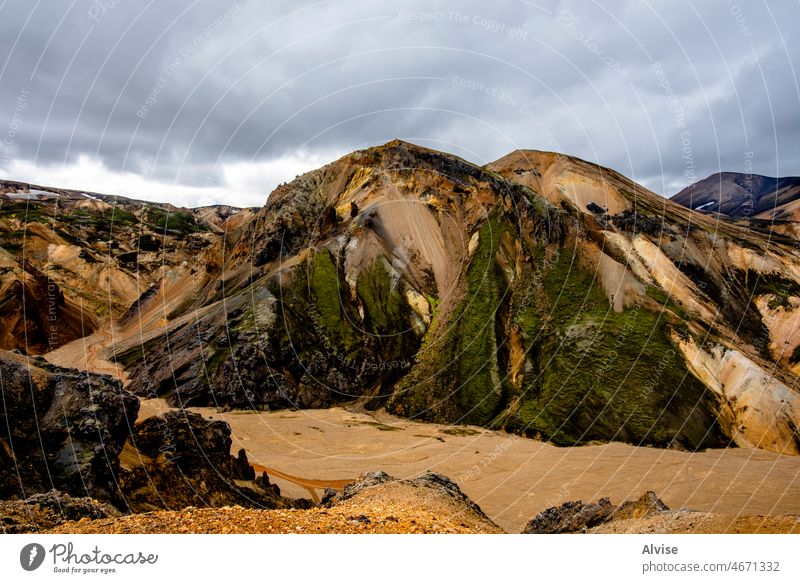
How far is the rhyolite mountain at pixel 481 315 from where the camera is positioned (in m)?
29.8

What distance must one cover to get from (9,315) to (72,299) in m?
21.1

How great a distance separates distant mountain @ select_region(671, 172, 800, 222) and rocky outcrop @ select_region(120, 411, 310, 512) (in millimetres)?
148912

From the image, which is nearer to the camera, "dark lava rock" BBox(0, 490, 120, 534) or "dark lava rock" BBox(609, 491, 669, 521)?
"dark lava rock" BBox(0, 490, 120, 534)

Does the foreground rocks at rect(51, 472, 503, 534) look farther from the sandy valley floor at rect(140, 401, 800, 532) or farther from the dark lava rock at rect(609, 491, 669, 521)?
the sandy valley floor at rect(140, 401, 800, 532)

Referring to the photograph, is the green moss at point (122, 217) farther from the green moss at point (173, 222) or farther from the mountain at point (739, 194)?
the mountain at point (739, 194)

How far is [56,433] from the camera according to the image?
412 inches

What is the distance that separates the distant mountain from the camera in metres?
138

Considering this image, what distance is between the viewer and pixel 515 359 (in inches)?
1356

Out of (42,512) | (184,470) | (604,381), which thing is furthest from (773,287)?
(42,512)

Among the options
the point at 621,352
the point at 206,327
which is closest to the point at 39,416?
the point at 206,327

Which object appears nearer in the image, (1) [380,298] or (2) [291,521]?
(2) [291,521]

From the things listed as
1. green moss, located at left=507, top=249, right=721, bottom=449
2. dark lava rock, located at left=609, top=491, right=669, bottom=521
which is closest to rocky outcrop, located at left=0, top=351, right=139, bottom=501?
dark lava rock, located at left=609, top=491, right=669, bottom=521

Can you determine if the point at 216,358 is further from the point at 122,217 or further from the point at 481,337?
the point at 122,217
